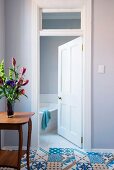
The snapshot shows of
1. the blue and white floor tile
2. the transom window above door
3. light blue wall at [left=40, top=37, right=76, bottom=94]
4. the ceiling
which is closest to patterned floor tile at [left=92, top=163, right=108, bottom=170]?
the blue and white floor tile

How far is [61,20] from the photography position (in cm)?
378

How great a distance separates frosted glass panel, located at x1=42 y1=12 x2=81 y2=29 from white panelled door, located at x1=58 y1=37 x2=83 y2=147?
33cm

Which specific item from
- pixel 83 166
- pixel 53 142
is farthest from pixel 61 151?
pixel 83 166

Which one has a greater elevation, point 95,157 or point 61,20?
point 61,20

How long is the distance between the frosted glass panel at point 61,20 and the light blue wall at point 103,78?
40 cm

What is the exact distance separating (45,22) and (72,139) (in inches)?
89.9

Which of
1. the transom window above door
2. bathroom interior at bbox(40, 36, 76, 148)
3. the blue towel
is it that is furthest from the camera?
bathroom interior at bbox(40, 36, 76, 148)

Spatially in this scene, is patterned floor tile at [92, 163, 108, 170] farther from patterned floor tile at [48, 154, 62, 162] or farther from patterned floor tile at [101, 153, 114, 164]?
patterned floor tile at [48, 154, 62, 162]

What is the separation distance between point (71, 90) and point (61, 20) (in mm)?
1387

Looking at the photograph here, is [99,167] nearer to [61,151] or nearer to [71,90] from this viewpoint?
[61,151]

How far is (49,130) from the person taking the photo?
4.63 metres

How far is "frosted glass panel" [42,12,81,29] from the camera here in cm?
→ 344

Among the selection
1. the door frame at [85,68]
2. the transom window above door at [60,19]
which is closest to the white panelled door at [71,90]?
the door frame at [85,68]

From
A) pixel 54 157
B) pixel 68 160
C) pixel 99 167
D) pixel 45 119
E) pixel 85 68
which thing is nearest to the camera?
pixel 99 167
